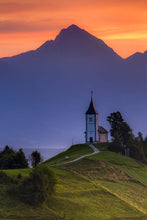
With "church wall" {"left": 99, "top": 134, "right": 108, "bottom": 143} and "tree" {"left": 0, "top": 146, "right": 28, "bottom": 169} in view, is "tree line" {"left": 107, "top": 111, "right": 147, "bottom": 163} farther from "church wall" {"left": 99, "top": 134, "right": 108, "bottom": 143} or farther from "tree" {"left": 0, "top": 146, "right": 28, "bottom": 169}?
"tree" {"left": 0, "top": 146, "right": 28, "bottom": 169}

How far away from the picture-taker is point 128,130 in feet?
489

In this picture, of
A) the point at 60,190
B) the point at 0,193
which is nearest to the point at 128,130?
the point at 60,190

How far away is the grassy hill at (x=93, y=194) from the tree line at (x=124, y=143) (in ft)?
45.3

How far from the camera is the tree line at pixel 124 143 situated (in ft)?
471

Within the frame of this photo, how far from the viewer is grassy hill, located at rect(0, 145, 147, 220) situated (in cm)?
8194

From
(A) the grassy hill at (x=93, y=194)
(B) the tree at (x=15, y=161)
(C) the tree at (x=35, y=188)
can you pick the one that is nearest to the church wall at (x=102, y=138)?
(A) the grassy hill at (x=93, y=194)

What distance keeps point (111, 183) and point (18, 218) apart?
32984 millimetres

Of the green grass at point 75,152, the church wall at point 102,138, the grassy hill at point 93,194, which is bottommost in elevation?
the grassy hill at point 93,194

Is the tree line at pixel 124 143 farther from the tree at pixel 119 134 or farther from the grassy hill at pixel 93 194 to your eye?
the grassy hill at pixel 93 194

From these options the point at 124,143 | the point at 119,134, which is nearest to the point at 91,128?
the point at 119,134

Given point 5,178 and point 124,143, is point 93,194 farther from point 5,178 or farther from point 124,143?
point 124,143

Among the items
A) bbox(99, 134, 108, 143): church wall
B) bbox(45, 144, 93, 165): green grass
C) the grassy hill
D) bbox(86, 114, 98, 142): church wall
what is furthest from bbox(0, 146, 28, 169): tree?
bbox(99, 134, 108, 143): church wall

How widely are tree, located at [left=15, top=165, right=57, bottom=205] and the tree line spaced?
58.1 m

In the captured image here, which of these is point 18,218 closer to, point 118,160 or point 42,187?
point 42,187
